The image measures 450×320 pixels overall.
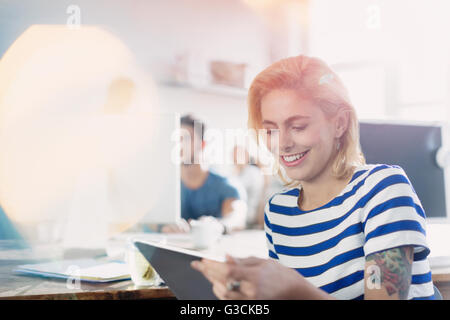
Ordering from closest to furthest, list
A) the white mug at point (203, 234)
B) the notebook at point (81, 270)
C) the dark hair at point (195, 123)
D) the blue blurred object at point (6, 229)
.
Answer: the notebook at point (81, 270), the blue blurred object at point (6, 229), the white mug at point (203, 234), the dark hair at point (195, 123)

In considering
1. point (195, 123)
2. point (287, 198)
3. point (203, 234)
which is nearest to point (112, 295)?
point (287, 198)

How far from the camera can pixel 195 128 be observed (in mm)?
2283

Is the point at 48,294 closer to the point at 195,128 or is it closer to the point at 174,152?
the point at 174,152

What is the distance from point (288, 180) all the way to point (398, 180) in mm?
374

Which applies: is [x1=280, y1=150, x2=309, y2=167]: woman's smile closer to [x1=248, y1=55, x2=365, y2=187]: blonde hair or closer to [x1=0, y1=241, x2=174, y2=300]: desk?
[x1=248, y1=55, x2=365, y2=187]: blonde hair

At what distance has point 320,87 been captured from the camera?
89 cm

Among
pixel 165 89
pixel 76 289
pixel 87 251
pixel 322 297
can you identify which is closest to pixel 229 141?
pixel 165 89

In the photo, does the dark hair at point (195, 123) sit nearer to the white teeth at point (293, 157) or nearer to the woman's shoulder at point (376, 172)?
the white teeth at point (293, 157)

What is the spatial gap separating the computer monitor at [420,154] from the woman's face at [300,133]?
0.32 meters

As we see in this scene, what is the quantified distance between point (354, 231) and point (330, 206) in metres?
0.08

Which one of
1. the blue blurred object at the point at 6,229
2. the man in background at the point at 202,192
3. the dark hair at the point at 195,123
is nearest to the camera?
the blue blurred object at the point at 6,229

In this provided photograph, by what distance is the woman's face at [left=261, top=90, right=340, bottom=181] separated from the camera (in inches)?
34.9

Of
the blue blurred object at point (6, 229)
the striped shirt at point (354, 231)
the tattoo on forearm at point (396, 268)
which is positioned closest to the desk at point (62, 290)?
the blue blurred object at point (6, 229)

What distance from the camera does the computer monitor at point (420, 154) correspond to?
1.18 metres
